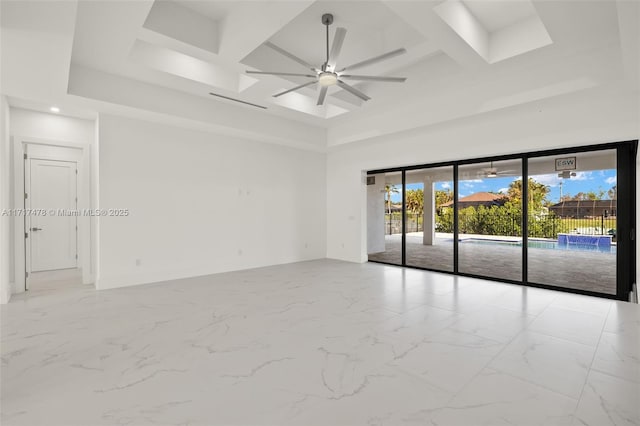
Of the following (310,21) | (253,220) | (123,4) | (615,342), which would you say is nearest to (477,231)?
(615,342)

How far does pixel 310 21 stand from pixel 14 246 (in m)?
5.94

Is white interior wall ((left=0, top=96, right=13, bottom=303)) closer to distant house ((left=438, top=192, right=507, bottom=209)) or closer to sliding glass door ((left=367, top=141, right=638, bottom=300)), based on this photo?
sliding glass door ((left=367, top=141, right=638, bottom=300))

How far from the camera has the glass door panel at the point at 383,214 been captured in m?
7.82

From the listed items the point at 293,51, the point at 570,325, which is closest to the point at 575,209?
the point at 570,325

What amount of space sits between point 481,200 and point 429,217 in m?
Result: 4.09

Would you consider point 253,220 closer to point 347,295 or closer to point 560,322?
point 347,295

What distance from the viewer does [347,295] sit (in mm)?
4875

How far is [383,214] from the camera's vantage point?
29.6 feet

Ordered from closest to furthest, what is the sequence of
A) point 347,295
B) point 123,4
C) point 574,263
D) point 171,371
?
point 171,371
point 123,4
point 347,295
point 574,263

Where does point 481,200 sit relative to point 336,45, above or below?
below

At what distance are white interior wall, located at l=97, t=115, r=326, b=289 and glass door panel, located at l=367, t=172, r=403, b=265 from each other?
63.3 inches

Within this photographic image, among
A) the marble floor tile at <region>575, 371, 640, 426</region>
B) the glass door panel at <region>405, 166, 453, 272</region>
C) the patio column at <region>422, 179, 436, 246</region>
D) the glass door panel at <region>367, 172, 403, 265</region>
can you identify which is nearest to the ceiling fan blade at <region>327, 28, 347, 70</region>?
the marble floor tile at <region>575, 371, 640, 426</region>

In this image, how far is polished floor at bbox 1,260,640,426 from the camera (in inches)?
81.9

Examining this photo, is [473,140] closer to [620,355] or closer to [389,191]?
[389,191]
